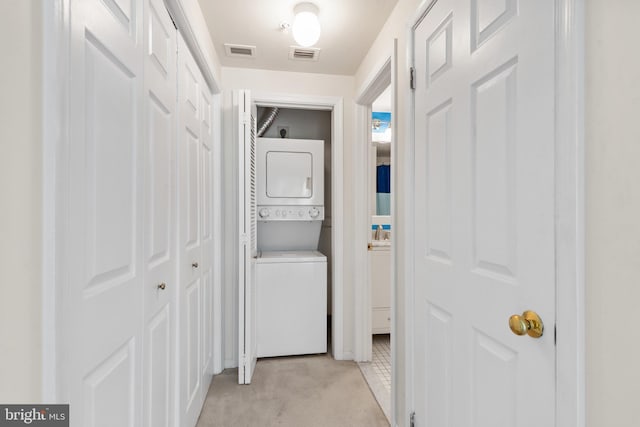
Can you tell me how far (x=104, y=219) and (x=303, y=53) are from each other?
197 cm

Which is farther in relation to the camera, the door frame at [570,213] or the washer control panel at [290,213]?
the washer control panel at [290,213]

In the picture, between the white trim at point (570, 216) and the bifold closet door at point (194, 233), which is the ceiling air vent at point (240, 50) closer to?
the bifold closet door at point (194, 233)

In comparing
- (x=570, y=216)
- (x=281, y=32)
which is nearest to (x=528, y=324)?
(x=570, y=216)

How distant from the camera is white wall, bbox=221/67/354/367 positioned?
8.52 feet

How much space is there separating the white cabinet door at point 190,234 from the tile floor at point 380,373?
116 cm

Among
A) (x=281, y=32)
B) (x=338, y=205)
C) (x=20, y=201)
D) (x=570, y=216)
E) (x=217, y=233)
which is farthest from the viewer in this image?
(x=338, y=205)

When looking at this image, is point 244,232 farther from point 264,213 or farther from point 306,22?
point 306,22

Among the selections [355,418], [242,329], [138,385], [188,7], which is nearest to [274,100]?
[188,7]

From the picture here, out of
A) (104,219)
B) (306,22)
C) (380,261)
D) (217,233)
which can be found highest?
(306,22)

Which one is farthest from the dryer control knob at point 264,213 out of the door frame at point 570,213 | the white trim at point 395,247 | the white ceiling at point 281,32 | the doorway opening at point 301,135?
the door frame at point 570,213

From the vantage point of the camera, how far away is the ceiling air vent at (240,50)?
229cm

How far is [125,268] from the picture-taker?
0.98 meters

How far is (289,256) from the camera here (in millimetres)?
2828

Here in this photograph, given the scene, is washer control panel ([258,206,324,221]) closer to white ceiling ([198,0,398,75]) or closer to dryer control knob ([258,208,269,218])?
dryer control knob ([258,208,269,218])
